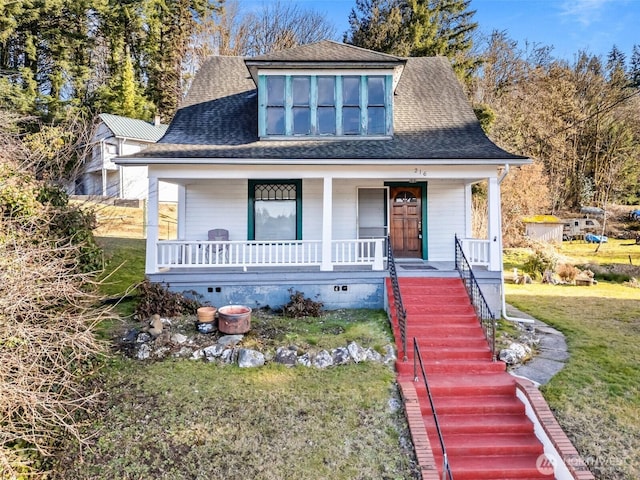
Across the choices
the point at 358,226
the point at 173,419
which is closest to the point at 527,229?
the point at 358,226

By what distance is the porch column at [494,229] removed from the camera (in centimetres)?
895

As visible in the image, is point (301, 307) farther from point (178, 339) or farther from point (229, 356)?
point (178, 339)

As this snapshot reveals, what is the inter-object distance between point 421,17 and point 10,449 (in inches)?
1201

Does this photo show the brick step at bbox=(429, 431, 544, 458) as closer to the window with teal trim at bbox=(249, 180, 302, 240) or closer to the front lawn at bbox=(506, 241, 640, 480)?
the front lawn at bbox=(506, 241, 640, 480)

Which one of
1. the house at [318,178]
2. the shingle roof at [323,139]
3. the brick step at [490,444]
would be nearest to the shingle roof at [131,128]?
the shingle roof at [323,139]

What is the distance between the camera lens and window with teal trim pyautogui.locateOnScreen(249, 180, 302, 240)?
10664mm

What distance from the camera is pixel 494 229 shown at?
352 inches

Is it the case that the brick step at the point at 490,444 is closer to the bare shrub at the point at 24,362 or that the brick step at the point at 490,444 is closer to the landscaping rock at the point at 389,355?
the landscaping rock at the point at 389,355

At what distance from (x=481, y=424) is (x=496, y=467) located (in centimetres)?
62

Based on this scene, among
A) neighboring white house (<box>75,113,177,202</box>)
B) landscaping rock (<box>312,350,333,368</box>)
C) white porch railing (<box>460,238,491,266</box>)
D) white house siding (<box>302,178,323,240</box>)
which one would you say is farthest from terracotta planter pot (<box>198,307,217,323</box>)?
neighboring white house (<box>75,113,177,202</box>)

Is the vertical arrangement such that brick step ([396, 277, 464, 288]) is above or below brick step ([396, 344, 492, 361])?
above

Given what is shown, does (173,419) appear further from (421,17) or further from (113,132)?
(421,17)

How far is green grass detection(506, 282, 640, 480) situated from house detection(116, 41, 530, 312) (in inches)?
82.3

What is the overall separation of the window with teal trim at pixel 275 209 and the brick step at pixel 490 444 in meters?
6.72
